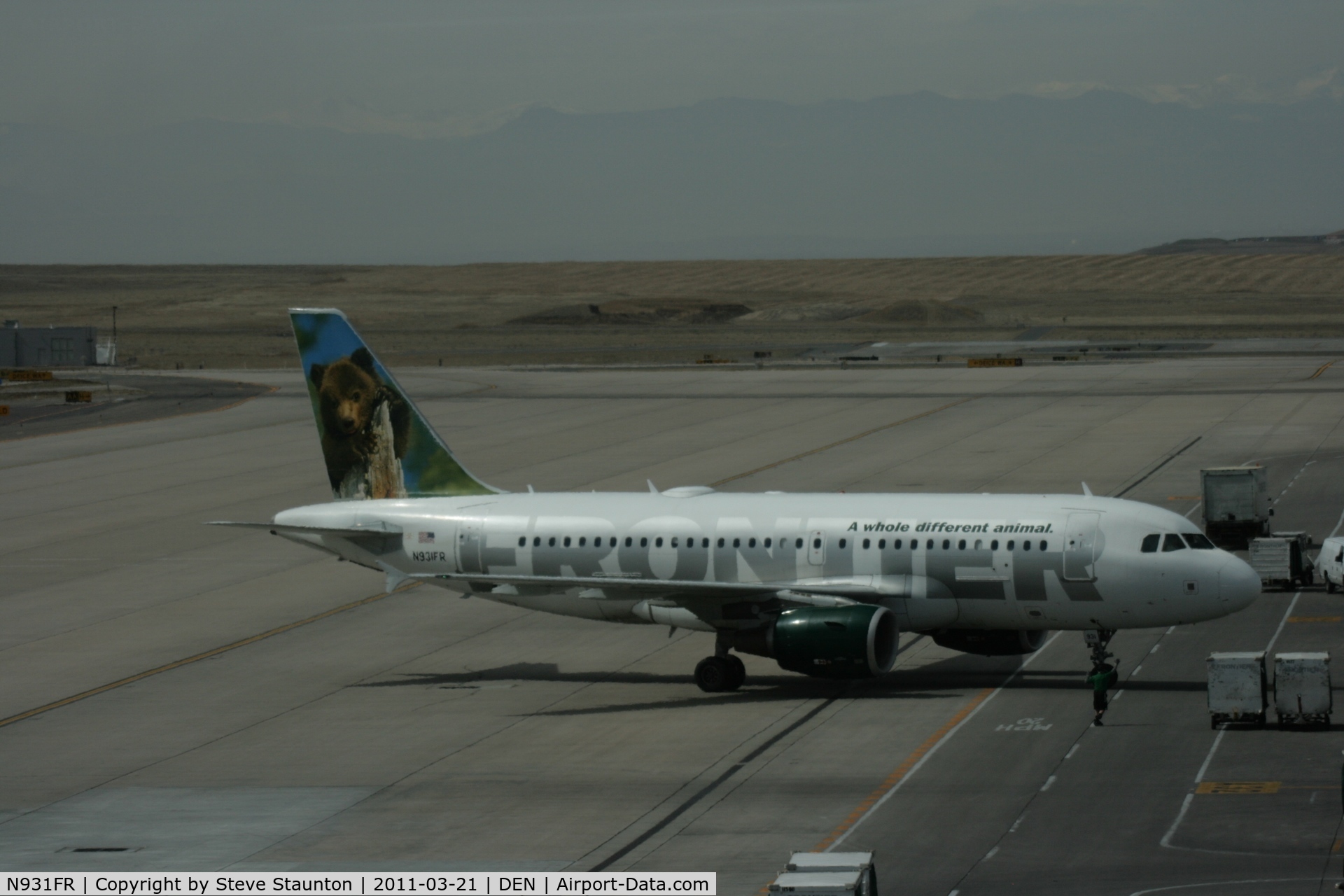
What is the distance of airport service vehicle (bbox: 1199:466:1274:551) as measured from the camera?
59.4 metres

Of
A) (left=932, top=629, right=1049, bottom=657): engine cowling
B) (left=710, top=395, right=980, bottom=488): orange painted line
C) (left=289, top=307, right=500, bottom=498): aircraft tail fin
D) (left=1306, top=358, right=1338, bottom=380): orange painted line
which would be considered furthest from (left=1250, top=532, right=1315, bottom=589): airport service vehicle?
(left=1306, top=358, right=1338, bottom=380): orange painted line

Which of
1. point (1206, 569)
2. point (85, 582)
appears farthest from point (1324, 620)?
point (85, 582)

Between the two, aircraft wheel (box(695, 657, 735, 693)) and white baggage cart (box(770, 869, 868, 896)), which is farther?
aircraft wheel (box(695, 657, 735, 693))

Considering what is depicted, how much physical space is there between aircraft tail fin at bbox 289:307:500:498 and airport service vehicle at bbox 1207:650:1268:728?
1938 cm

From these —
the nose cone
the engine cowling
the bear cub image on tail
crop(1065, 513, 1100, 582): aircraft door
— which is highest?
the bear cub image on tail

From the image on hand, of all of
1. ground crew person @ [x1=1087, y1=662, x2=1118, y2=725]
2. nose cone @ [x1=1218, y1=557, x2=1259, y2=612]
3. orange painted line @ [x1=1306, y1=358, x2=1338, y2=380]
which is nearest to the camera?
ground crew person @ [x1=1087, y1=662, x2=1118, y2=725]

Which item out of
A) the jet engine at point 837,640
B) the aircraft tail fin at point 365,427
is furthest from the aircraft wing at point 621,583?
the aircraft tail fin at point 365,427

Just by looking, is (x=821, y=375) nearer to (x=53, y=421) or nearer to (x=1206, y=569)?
(x=53, y=421)

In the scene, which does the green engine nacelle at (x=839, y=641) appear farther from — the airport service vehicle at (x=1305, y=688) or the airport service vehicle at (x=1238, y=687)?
the airport service vehicle at (x=1305, y=688)

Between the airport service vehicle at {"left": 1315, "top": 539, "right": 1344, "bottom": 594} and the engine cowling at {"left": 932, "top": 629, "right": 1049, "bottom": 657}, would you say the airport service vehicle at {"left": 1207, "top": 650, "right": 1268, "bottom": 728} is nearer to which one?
the engine cowling at {"left": 932, "top": 629, "right": 1049, "bottom": 657}

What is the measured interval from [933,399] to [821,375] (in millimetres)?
24295

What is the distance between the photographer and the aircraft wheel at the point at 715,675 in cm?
4044

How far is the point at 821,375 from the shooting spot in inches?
5408

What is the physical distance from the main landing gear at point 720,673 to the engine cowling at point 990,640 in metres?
4.85
